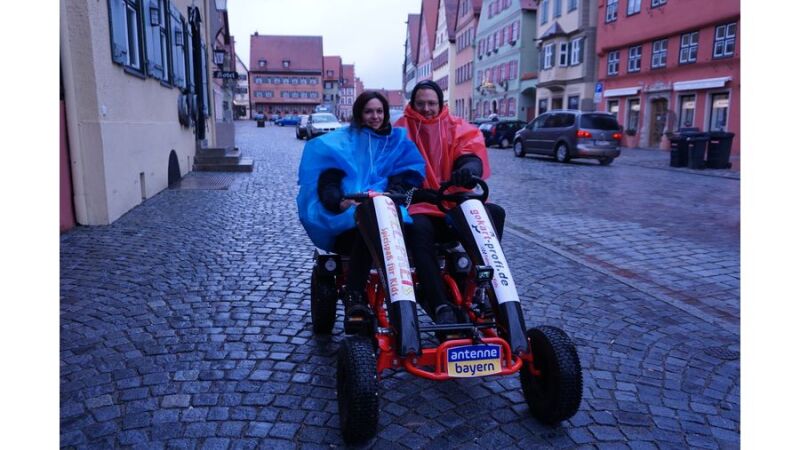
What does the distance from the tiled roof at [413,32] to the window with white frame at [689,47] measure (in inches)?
2663

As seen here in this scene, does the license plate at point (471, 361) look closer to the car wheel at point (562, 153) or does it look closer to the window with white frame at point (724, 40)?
the car wheel at point (562, 153)

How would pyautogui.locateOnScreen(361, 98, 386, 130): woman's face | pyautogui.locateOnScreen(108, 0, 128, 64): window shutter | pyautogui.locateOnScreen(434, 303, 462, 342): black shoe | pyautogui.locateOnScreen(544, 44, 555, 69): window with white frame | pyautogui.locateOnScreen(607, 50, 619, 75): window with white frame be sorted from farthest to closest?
pyautogui.locateOnScreen(544, 44, 555, 69): window with white frame
pyautogui.locateOnScreen(607, 50, 619, 75): window with white frame
pyautogui.locateOnScreen(108, 0, 128, 64): window shutter
pyautogui.locateOnScreen(361, 98, 386, 130): woman's face
pyautogui.locateOnScreen(434, 303, 462, 342): black shoe

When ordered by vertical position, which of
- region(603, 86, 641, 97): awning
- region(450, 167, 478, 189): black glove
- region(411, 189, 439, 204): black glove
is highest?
region(603, 86, 641, 97): awning

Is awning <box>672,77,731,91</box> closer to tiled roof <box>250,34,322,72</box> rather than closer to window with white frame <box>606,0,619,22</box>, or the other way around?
window with white frame <box>606,0,619,22</box>

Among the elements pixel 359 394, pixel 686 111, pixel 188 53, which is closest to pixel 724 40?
Result: pixel 686 111

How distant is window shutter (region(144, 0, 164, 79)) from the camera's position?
1023 cm

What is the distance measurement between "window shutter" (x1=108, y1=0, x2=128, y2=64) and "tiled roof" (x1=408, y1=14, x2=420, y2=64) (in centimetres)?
8574

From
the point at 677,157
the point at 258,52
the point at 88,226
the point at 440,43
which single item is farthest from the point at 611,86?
the point at 258,52

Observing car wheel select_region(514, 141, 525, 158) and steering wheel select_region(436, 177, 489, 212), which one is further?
car wheel select_region(514, 141, 525, 158)

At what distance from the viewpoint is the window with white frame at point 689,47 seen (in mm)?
26047

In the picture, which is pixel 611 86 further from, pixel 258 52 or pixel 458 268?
pixel 258 52

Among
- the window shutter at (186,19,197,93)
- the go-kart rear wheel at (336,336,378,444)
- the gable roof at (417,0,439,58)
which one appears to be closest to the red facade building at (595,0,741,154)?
the window shutter at (186,19,197,93)

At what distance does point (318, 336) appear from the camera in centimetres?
414

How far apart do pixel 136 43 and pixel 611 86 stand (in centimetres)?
2762
